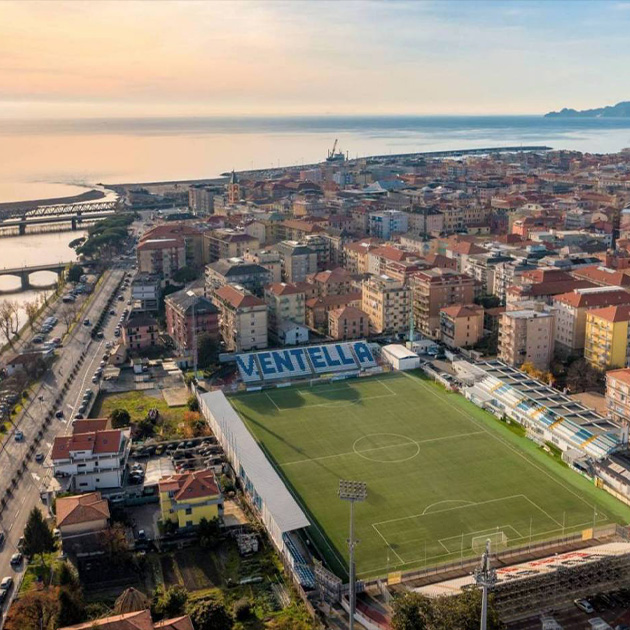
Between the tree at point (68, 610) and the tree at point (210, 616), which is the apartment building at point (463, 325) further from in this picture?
the tree at point (68, 610)

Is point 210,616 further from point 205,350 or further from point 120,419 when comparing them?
point 205,350

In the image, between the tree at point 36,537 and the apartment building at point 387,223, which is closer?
the tree at point 36,537

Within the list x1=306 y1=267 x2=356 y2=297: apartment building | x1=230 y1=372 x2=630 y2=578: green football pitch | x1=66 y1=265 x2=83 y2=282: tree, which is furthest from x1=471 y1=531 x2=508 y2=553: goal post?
x1=66 y1=265 x2=83 y2=282: tree

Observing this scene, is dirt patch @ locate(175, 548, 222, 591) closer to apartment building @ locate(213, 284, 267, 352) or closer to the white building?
the white building

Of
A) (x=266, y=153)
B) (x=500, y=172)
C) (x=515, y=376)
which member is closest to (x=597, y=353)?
(x=515, y=376)

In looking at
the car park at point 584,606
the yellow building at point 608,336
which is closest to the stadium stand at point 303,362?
the yellow building at point 608,336

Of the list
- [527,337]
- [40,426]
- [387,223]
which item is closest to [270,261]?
[527,337]
